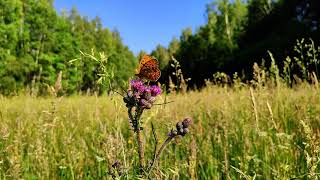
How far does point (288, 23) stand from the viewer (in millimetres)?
31969

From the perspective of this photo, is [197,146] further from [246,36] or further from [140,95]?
[246,36]

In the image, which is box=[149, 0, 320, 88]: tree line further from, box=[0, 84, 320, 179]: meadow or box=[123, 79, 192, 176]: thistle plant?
box=[123, 79, 192, 176]: thistle plant

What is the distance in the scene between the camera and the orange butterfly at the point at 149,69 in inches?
45.4

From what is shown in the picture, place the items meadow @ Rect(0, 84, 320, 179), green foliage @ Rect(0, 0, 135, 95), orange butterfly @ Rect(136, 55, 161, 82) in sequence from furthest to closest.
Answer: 1. green foliage @ Rect(0, 0, 135, 95)
2. meadow @ Rect(0, 84, 320, 179)
3. orange butterfly @ Rect(136, 55, 161, 82)

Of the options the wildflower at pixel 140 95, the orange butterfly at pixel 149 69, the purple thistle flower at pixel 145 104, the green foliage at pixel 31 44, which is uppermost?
the green foliage at pixel 31 44

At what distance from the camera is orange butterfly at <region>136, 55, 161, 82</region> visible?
3.78 feet

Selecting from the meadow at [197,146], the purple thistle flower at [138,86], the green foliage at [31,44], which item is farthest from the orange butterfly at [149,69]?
the green foliage at [31,44]

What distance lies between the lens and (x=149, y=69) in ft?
3.83

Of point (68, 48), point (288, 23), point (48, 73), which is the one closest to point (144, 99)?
point (288, 23)

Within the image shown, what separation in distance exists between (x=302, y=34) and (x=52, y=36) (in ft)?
70.6

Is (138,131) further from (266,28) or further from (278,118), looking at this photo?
(266,28)

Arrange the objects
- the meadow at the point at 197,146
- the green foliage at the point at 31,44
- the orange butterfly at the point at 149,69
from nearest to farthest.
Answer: the orange butterfly at the point at 149,69 → the meadow at the point at 197,146 → the green foliage at the point at 31,44

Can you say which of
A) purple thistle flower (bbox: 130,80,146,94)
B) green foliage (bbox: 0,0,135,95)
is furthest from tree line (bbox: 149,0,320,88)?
purple thistle flower (bbox: 130,80,146,94)

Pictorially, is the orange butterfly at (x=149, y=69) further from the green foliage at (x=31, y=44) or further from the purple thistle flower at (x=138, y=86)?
the green foliage at (x=31, y=44)
